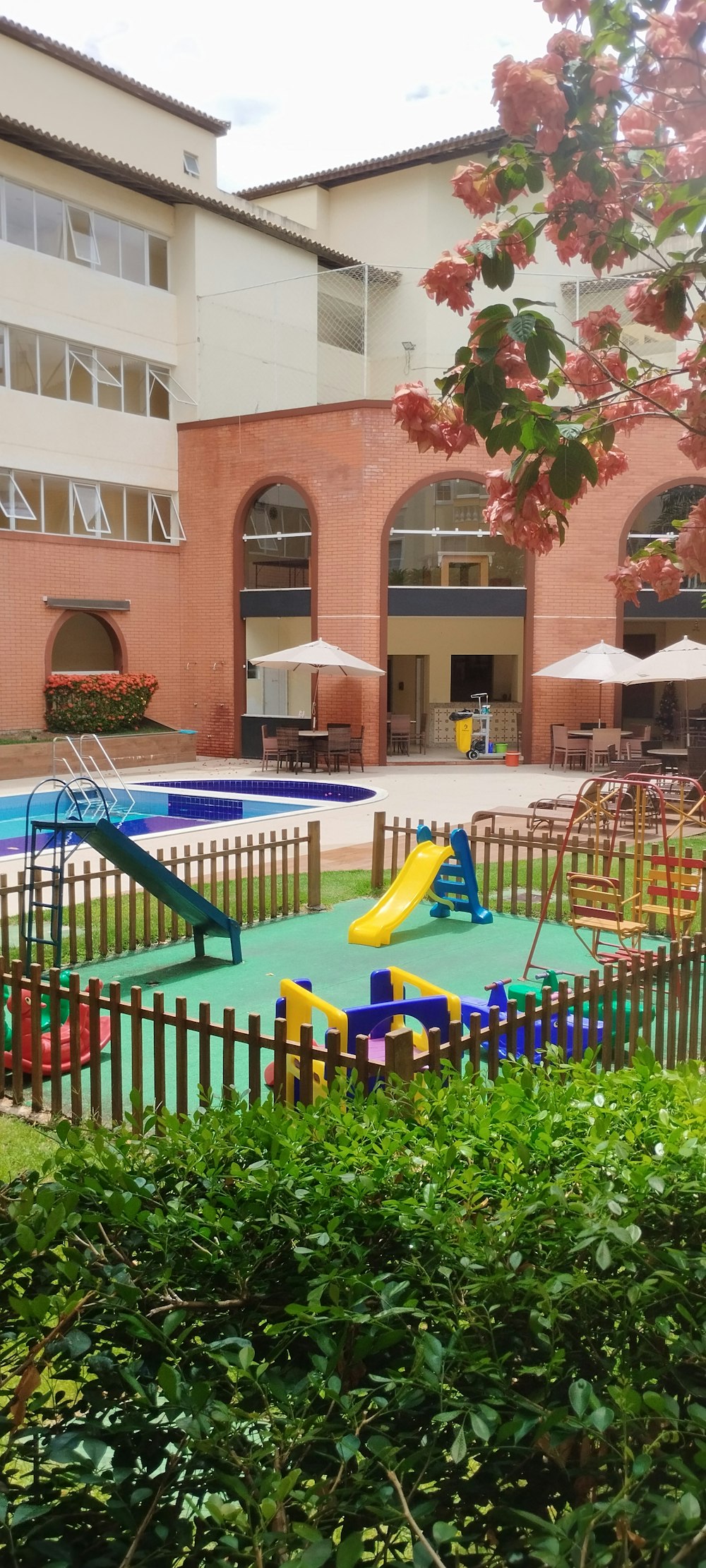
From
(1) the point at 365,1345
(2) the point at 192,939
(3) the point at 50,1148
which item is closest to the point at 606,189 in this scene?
(1) the point at 365,1345

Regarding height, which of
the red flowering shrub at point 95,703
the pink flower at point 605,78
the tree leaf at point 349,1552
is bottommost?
the tree leaf at point 349,1552

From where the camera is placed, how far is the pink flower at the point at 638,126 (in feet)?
12.5

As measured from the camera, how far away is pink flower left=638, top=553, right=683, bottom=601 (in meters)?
4.62

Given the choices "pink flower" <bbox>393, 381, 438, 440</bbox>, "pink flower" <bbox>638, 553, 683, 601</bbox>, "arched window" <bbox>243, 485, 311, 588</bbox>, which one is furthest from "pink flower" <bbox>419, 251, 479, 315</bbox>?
"arched window" <bbox>243, 485, 311, 588</bbox>

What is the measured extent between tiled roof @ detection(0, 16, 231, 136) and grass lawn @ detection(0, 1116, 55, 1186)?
84.4 ft

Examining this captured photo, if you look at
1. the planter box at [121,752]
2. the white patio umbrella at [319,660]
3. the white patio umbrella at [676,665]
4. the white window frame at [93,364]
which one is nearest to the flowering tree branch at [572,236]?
the white patio umbrella at [676,665]

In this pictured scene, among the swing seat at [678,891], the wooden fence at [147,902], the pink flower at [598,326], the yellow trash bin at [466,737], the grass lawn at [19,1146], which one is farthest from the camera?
the yellow trash bin at [466,737]

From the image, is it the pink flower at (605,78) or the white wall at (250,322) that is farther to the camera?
the white wall at (250,322)

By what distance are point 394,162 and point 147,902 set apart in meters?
29.2

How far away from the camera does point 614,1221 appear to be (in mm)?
2496

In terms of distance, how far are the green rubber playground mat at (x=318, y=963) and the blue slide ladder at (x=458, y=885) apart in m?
0.11

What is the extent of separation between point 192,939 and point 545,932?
3260 millimetres

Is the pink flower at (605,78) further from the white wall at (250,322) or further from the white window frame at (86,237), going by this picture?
the white window frame at (86,237)

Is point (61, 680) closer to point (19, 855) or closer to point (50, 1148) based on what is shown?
point (19, 855)
